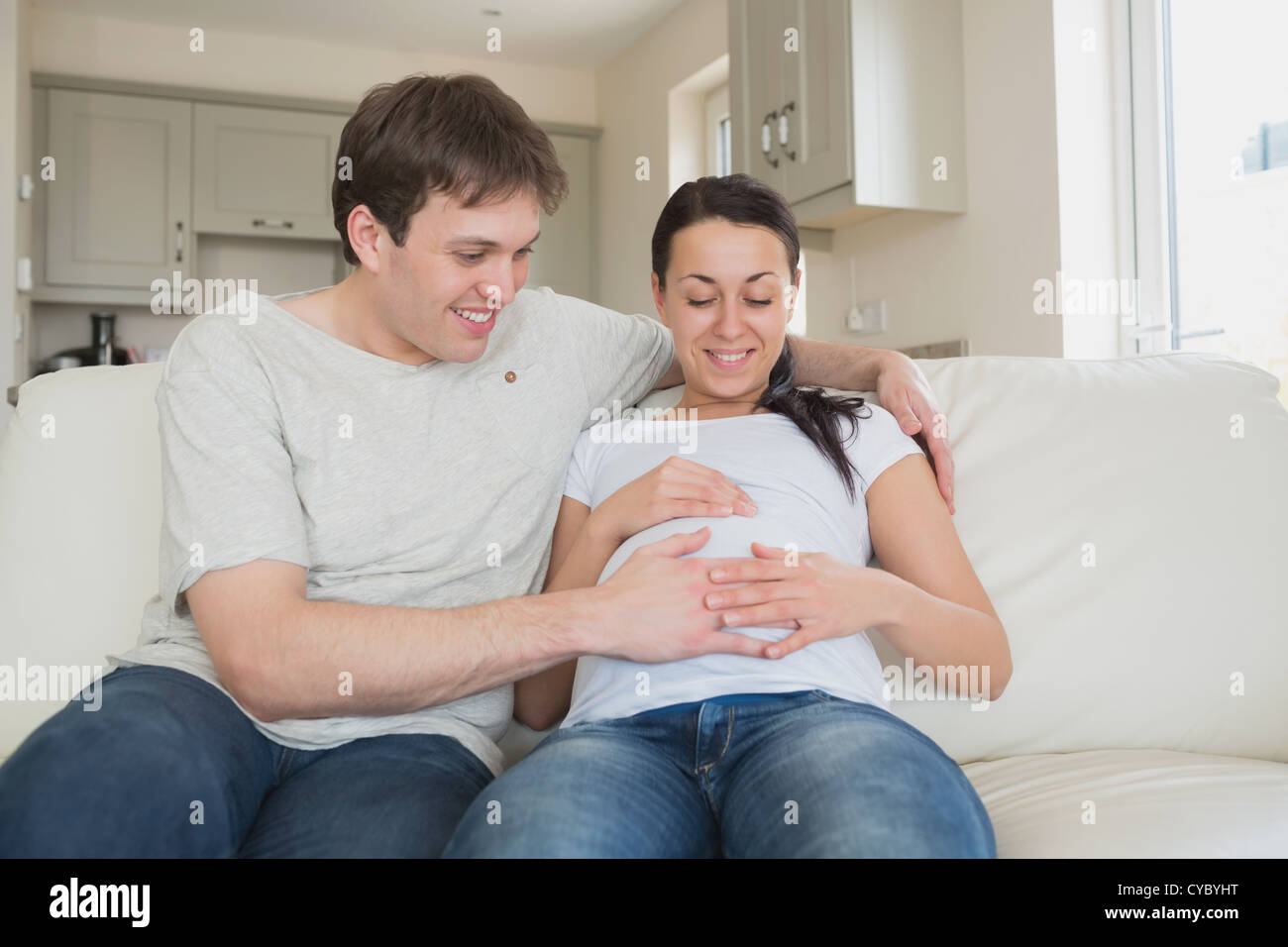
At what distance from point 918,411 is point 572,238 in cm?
422

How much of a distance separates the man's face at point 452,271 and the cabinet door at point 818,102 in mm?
1918

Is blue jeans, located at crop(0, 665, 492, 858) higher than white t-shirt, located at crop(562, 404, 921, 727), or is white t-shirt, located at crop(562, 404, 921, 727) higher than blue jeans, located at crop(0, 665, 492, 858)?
white t-shirt, located at crop(562, 404, 921, 727)

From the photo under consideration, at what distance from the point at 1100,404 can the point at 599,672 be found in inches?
31.0

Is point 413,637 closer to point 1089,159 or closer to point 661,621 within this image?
point 661,621

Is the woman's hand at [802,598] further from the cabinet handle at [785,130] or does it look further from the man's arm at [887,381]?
the cabinet handle at [785,130]

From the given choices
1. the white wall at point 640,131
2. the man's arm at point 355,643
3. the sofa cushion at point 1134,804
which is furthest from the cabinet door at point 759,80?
the man's arm at point 355,643

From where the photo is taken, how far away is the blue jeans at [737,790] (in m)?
0.82

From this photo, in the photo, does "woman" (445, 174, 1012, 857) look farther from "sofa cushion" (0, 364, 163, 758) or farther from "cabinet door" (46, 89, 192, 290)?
"cabinet door" (46, 89, 192, 290)

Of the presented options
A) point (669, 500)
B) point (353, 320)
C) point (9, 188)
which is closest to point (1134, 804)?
point (669, 500)

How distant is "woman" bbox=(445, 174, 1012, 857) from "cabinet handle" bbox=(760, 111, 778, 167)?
6.49 ft

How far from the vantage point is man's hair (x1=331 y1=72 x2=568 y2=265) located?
115 centimetres

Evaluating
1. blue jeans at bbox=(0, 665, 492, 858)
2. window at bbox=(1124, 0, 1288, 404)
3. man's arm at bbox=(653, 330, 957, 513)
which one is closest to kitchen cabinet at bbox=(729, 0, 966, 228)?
window at bbox=(1124, 0, 1288, 404)

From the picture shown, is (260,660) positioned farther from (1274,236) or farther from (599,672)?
(1274,236)

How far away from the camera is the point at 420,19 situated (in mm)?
4656
